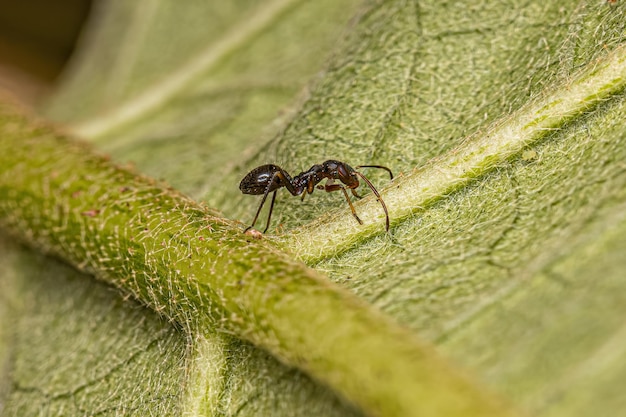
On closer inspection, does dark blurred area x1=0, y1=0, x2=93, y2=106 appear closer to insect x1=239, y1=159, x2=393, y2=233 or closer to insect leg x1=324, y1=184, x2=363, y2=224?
insect x1=239, y1=159, x2=393, y2=233

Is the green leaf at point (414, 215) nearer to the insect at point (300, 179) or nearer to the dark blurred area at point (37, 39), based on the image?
the insect at point (300, 179)

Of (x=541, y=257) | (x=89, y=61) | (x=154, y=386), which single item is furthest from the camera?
(x=89, y=61)

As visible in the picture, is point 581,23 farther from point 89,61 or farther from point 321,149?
point 89,61

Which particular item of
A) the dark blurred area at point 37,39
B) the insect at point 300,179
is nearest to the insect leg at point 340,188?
the insect at point 300,179

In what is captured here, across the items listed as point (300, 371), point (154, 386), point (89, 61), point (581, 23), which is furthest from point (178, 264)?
point (89, 61)

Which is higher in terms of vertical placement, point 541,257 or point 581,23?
point 581,23

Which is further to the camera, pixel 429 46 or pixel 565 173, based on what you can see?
pixel 429 46
